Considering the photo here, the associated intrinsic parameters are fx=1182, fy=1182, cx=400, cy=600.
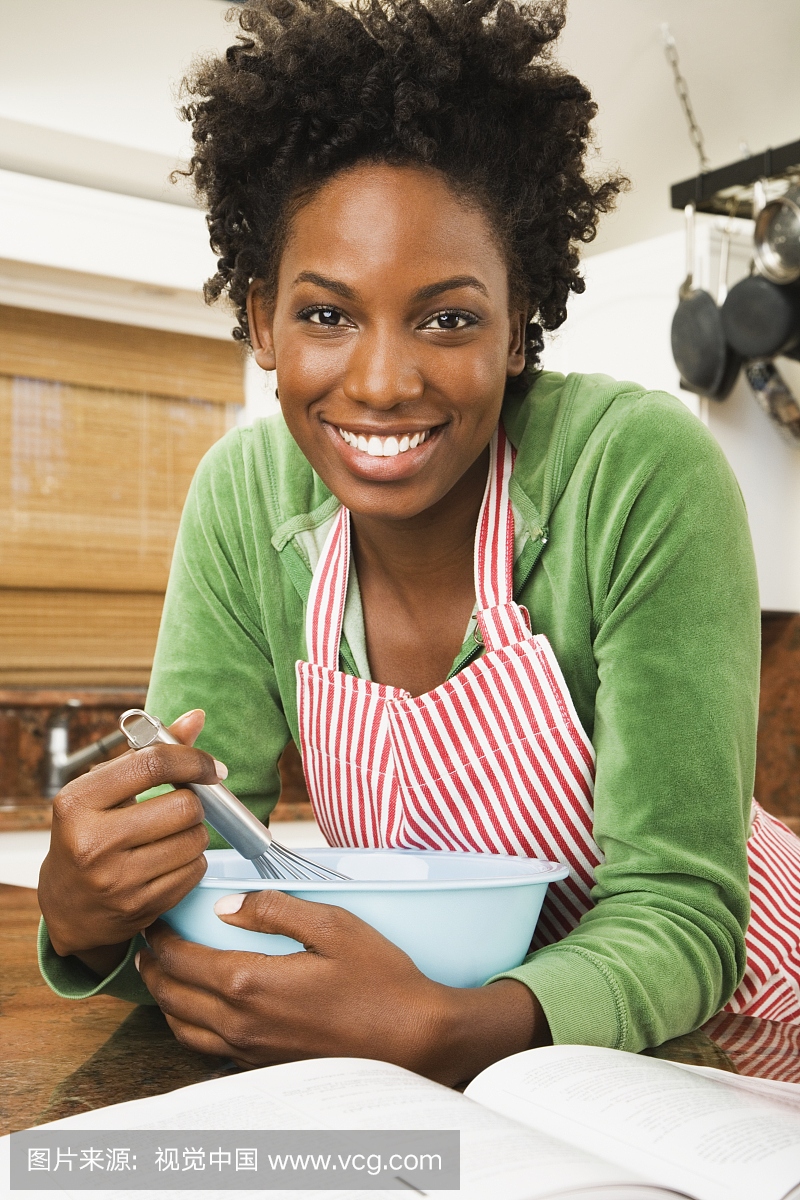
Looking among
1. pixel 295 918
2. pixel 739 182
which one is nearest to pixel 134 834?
pixel 295 918

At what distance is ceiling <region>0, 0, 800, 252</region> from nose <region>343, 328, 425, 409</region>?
44.3 inches

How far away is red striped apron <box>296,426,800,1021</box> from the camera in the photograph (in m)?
0.92

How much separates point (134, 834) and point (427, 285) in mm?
426

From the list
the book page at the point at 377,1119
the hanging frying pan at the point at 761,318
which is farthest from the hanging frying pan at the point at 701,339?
the book page at the point at 377,1119

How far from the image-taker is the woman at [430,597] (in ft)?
2.25

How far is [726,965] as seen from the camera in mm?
776

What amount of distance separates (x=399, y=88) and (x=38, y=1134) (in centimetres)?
72

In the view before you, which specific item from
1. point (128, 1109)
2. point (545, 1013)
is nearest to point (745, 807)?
point (545, 1013)

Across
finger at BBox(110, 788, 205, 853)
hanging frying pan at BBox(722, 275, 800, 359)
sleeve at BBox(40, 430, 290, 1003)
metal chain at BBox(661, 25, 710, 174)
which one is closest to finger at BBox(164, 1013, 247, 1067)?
finger at BBox(110, 788, 205, 853)

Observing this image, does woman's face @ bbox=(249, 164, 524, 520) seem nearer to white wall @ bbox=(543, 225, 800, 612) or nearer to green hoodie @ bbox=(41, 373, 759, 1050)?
green hoodie @ bbox=(41, 373, 759, 1050)

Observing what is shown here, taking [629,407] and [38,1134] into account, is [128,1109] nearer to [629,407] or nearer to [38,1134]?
[38,1134]

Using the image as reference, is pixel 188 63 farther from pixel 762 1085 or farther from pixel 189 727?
pixel 762 1085

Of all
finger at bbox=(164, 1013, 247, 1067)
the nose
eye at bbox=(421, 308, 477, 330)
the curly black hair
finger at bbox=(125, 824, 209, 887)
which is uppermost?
the curly black hair

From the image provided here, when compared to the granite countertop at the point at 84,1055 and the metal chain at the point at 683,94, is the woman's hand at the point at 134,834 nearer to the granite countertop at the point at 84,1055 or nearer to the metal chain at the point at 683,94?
the granite countertop at the point at 84,1055
